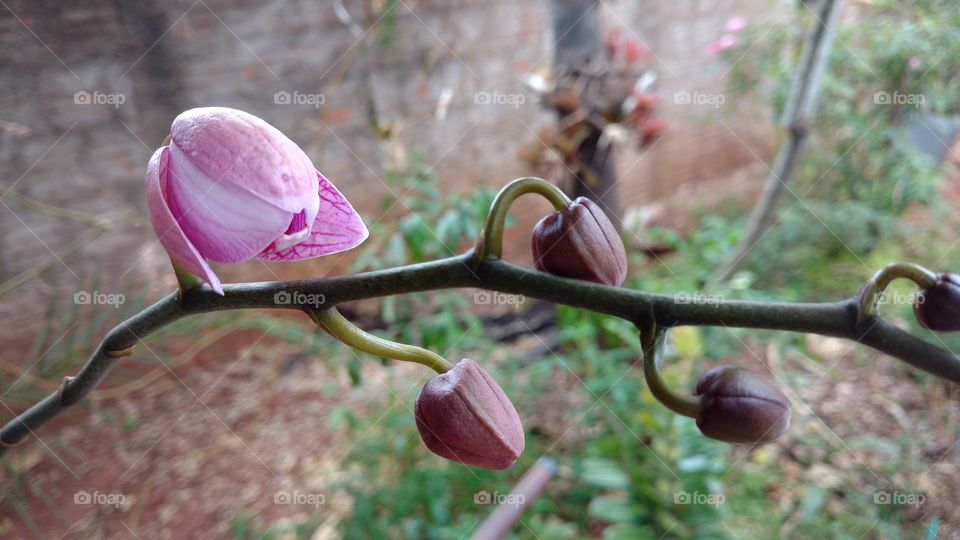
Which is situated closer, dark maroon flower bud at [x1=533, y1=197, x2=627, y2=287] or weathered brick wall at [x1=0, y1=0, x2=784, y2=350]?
dark maroon flower bud at [x1=533, y1=197, x2=627, y2=287]

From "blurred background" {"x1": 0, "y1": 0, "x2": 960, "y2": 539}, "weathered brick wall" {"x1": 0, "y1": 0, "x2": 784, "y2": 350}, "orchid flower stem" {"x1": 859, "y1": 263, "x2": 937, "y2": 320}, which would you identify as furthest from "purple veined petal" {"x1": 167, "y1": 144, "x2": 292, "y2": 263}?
"weathered brick wall" {"x1": 0, "y1": 0, "x2": 784, "y2": 350}

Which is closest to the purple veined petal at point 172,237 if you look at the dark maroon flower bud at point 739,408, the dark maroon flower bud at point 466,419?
the dark maroon flower bud at point 466,419

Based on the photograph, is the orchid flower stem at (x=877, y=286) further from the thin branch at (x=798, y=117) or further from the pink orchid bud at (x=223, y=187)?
the thin branch at (x=798, y=117)

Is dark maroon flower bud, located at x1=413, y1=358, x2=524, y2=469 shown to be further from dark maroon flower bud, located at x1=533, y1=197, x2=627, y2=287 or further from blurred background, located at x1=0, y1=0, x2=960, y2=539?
blurred background, located at x1=0, y1=0, x2=960, y2=539

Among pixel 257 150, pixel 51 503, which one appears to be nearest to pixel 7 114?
pixel 51 503

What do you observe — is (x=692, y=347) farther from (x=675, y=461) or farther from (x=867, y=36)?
(x=867, y=36)
